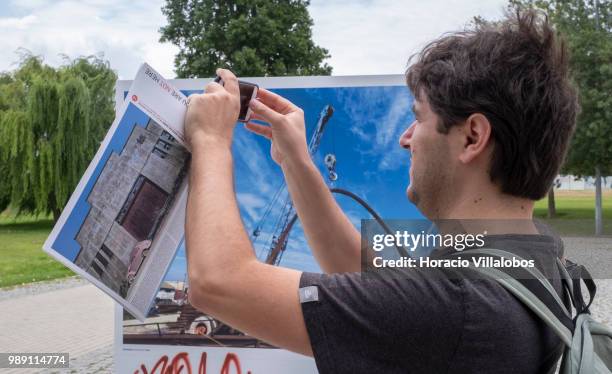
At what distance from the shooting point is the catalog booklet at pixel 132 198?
157 centimetres

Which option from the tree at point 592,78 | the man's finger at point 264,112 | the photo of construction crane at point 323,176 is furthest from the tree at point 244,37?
the man's finger at point 264,112

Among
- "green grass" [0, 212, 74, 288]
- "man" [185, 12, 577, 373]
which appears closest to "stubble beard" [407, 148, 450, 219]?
"man" [185, 12, 577, 373]

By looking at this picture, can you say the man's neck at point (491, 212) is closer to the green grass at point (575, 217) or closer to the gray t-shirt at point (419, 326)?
the gray t-shirt at point (419, 326)

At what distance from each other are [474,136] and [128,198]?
2.81ft

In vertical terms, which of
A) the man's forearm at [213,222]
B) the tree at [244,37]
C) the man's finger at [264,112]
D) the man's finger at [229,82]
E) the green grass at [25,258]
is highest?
the tree at [244,37]

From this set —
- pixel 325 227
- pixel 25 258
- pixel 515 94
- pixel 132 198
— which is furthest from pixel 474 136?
pixel 25 258

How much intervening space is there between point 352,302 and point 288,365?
167cm

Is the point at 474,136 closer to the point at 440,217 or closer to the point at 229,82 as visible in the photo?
the point at 440,217

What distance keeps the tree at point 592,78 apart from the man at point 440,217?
16.3m

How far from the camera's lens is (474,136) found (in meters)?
1.27

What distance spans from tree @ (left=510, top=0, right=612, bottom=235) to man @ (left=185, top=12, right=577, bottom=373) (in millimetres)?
16267

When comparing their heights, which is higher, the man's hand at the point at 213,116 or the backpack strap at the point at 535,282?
the man's hand at the point at 213,116

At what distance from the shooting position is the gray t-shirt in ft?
3.57

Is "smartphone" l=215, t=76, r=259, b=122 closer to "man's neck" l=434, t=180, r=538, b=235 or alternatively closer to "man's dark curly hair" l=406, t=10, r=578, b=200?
"man's dark curly hair" l=406, t=10, r=578, b=200
